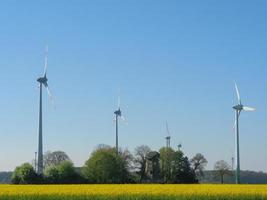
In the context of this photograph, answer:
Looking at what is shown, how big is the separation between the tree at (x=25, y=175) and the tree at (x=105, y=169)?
15.3m

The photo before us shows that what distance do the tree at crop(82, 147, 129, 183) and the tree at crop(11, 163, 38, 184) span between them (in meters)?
15.3

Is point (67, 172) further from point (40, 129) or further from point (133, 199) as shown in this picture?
point (133, 199)

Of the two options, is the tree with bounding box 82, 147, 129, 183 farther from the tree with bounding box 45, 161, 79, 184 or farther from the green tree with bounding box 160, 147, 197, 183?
the green tree with bounding box 160, 147, 197, 183

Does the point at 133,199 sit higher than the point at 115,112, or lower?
lower

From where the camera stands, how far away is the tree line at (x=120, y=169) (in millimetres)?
134500

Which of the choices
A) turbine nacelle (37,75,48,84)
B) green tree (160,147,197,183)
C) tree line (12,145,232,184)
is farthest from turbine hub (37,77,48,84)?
green tree (160,147,197,183)

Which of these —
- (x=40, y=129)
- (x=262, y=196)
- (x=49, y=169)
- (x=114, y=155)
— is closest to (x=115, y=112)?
(x=114, y=155)

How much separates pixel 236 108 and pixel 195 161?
174 ft

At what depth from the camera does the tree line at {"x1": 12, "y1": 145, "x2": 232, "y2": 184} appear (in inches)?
5295

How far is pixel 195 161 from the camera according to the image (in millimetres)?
188125

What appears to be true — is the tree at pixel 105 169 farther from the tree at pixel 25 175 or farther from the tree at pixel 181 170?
the tree at pixel 25 175

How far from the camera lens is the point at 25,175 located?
131 meters

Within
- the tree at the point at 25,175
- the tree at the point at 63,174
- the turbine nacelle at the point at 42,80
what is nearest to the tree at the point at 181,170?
the tree at the point at 63,174

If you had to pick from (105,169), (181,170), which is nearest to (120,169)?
(105,169)
